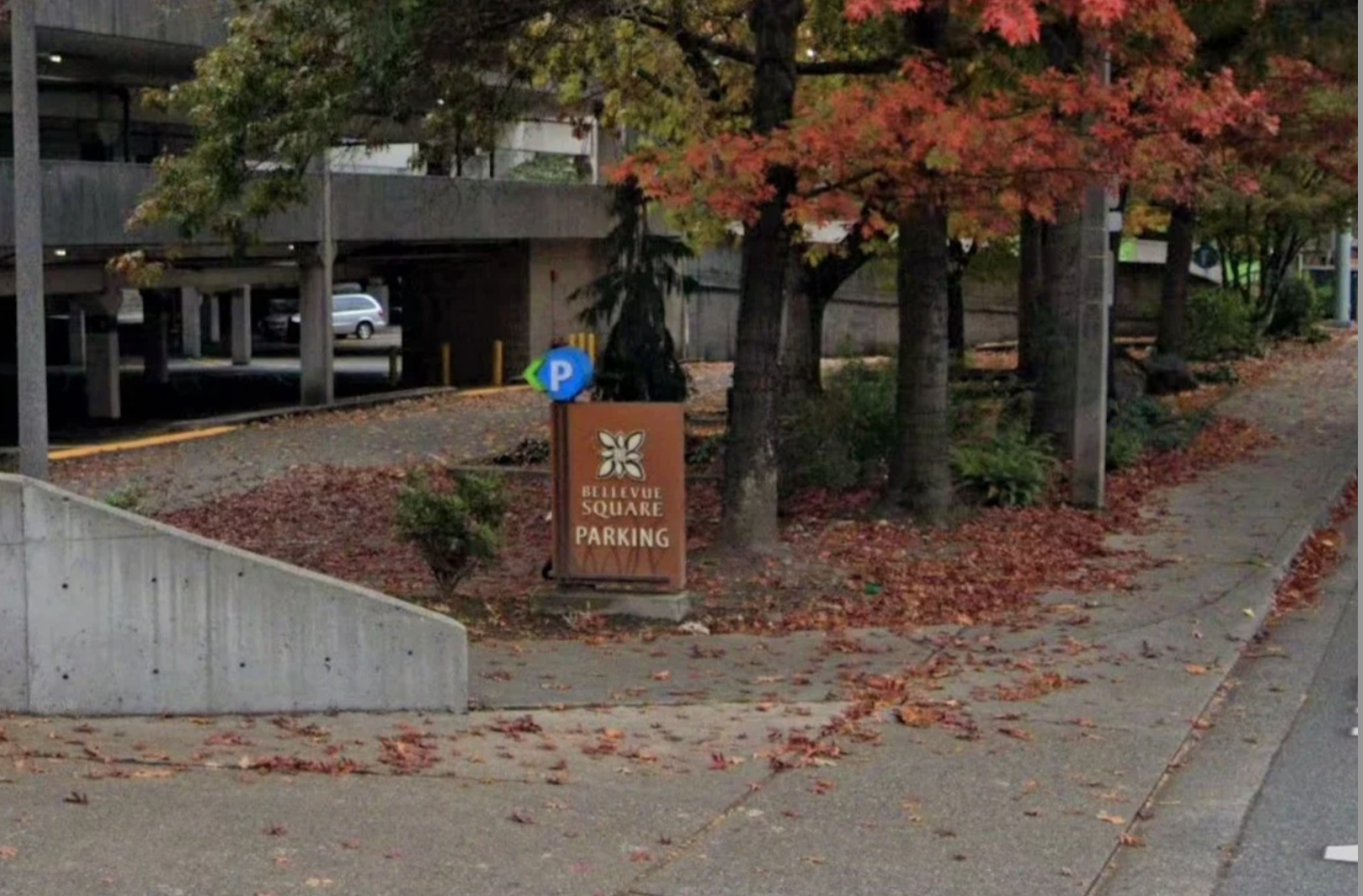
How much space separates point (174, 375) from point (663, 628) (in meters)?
35.0

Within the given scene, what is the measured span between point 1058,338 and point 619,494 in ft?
23.9

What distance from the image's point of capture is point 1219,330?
34062 mm

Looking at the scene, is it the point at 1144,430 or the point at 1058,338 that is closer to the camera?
the point at 1058,338

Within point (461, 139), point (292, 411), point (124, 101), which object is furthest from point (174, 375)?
point (461, 139)

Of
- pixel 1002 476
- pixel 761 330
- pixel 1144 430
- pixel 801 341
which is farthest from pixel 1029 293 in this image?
pixel 761 330

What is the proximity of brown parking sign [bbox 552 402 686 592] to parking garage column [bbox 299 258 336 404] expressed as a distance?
1935 cm

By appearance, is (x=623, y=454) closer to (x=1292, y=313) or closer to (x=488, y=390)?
(x=488, y=390)

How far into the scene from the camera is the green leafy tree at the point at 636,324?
20.2 meters

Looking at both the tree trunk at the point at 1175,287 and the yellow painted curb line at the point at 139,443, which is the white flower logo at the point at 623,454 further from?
the tree trunk at the point at 1175,287

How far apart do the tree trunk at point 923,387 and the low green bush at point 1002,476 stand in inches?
38.6

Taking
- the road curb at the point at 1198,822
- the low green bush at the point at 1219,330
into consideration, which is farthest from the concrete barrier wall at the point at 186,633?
the low green bush at the point at 1219,330

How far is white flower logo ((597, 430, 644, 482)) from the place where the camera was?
1138 centimetres

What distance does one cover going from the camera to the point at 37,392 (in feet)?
38.6

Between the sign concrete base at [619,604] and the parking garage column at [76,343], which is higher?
the parking garage column at [76,343]
